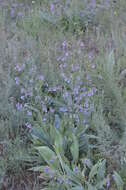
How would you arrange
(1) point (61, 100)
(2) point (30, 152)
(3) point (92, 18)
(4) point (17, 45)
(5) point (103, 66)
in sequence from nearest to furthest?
(2) point (30, 152) → (1) point (61, 100) → (5) point (103, 66) → (4) point (17, 45) → (3) point (92, 18)

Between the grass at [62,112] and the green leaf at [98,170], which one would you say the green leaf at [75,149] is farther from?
the green leaf at [98,170]

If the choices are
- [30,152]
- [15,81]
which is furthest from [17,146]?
[15,81]

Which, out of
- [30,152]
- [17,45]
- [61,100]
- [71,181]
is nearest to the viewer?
[71,181]

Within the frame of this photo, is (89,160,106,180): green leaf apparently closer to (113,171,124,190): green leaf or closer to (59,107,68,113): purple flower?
(113,171,124,190): green leaf

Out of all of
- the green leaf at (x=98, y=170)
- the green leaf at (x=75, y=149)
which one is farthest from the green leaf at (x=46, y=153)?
the green leaf at (x=98, y=170)

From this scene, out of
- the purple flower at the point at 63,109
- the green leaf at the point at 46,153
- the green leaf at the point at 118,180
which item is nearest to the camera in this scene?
the green leaf at the point at 118,180

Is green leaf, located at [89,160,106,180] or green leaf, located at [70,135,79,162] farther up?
green leaf, located at [70,135,79,162]

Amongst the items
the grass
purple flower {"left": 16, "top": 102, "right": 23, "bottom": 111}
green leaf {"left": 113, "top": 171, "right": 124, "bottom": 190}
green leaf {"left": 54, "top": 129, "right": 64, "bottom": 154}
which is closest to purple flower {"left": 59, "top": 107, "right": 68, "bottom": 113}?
the grass

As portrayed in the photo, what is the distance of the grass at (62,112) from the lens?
2.34 metres

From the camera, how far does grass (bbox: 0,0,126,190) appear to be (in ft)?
7.68

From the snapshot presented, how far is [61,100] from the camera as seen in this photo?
9.43 feet

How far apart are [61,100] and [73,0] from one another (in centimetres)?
182

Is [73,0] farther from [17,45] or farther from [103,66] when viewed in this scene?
[103,66]

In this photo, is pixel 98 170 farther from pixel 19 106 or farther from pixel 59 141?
pixel 19 106
